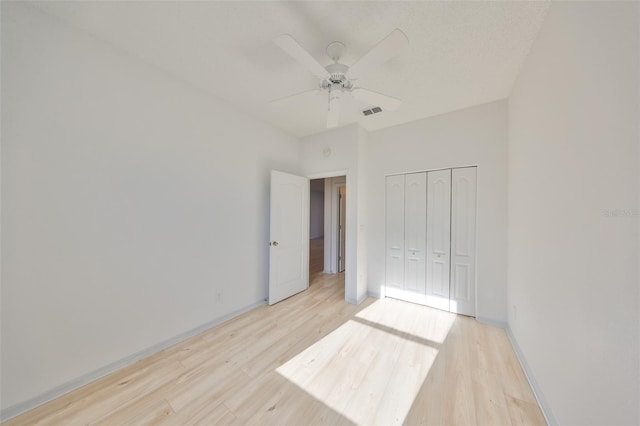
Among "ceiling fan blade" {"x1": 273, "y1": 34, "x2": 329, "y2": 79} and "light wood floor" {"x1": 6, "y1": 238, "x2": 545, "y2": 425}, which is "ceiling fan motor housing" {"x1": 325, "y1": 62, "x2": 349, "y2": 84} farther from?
"light wood floor" {"x1": 6, "y1": 238, "x2": 545, "y2": 425}

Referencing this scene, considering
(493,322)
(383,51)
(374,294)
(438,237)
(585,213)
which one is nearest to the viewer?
(585,213)

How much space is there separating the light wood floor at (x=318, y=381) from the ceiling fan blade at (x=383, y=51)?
234cm

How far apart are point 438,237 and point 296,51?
2683 mm

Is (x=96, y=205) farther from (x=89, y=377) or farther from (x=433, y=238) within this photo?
(x=433, y=238)

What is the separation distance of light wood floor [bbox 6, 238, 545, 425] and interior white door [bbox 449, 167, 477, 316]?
0.29 metres

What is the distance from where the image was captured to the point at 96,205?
1.64 metres

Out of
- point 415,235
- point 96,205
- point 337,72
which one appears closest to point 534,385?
point 415,235

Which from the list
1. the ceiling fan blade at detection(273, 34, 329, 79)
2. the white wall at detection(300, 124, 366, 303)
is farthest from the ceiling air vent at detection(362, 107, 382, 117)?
the ceiling fan blade at detection(273, 34, 329, 79)

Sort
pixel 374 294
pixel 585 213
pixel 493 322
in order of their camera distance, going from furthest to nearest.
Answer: pixel 374 294 < pixel 493 322 < pixel 585 213

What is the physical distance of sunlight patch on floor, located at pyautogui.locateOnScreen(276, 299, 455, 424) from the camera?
4.75 feet

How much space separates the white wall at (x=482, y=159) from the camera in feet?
8.02

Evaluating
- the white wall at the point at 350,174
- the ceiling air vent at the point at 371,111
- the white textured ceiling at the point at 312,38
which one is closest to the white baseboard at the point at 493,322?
the white wall at the point at 350,174

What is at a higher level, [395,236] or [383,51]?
[383,51]

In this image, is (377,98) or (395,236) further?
(395,236)
